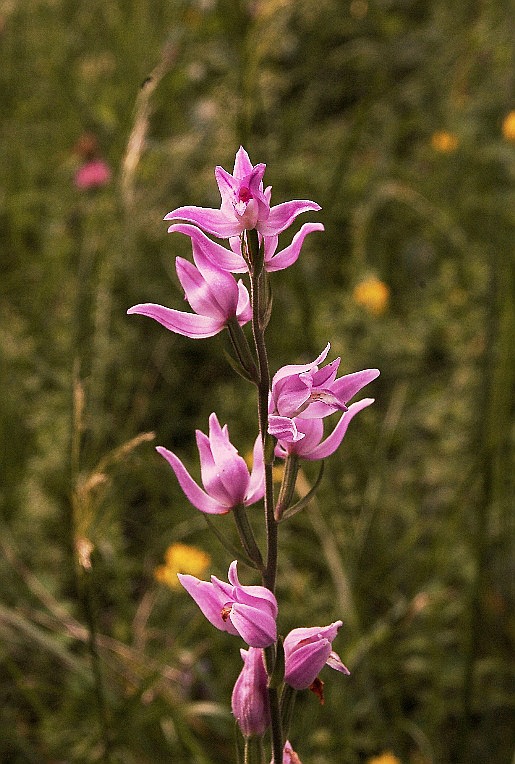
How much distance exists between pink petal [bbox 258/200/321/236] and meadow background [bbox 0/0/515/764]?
10 centimetres

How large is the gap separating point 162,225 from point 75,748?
1438mm

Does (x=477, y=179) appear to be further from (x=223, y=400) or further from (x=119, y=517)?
(x=119, y=517)

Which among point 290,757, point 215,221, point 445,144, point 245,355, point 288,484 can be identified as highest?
point 445,144

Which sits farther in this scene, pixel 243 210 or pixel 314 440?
pixel 314 440

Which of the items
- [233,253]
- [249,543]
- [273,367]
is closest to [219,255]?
[233,253]

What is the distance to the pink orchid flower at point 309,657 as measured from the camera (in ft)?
2.41

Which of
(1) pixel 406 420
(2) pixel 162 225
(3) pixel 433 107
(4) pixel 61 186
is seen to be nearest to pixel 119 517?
(1) pixel 406 420

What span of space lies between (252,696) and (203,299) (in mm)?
319

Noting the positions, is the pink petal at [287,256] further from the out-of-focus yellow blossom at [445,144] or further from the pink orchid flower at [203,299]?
the out-of-focus yellow blossom at [445,144]

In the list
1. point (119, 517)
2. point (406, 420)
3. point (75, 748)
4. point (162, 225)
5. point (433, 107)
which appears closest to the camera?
point (75, 748)

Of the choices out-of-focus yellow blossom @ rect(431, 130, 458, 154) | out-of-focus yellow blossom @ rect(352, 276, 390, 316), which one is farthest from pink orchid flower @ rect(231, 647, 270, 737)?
out-of-focus yellow blossom @ rect(431, 130, 458, 154)

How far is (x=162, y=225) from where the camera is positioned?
2531 mm

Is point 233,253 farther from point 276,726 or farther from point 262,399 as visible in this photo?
point 276,726

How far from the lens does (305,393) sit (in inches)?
26.7
